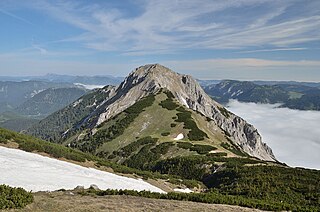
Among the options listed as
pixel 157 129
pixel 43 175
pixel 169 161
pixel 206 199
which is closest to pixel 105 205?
pixel 206 199

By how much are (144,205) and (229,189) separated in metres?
36.4

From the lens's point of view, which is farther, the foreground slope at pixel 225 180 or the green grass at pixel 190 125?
the green grass at pixel 190 125

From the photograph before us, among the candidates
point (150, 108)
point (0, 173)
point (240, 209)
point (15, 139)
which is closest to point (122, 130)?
point (150, 108)

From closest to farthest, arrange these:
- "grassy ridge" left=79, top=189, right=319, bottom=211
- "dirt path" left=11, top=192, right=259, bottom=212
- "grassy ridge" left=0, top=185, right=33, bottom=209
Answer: "grassy ridge" left=0, top=185, right=33, bottom=209, "dirt path" left=11, top=192, right=259, bottom=212, "grassy ridge" left=79, top=189, right=319, bottom=211

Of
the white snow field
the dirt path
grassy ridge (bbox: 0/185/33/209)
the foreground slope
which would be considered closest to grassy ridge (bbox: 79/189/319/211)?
the foreground slope

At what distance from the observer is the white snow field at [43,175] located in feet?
109

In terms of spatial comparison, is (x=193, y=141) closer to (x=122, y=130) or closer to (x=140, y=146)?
(x=140, y=146)

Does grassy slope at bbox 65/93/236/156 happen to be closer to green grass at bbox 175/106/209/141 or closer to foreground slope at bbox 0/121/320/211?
green grass at bbox 175/106/209/141

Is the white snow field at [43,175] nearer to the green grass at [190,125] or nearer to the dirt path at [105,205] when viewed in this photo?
the dirt path at [105,205]

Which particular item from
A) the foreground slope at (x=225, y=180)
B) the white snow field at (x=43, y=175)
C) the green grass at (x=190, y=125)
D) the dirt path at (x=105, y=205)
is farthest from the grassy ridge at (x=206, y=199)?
the green grass at (x=190, y=125)

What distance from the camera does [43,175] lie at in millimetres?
37469

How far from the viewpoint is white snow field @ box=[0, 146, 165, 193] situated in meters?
33.2

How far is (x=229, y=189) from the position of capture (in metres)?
56.1

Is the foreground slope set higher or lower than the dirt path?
lower
